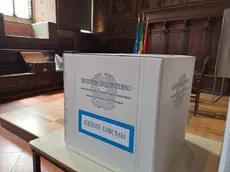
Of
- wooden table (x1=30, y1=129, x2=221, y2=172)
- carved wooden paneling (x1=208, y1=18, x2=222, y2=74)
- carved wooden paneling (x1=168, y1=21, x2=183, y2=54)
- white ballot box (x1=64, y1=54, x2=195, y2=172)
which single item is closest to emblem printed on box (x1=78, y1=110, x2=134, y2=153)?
white ballot box (x1=64, y1=54, x2=195, y2=172)

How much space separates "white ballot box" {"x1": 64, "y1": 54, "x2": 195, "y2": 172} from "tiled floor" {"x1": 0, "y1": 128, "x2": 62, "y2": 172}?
0.94 metres

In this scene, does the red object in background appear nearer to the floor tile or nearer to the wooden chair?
the wooden chair

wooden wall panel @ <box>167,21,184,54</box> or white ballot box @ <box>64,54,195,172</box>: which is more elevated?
wooden wall panel @ <box>167,21,184,54</box>

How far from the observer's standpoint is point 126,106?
19.5 inches

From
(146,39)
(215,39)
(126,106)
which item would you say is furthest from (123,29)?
(126,106)

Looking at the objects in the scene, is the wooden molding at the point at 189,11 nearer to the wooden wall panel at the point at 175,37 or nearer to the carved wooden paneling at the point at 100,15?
the wooden wall panel at the point at 175,37

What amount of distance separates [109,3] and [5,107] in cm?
451

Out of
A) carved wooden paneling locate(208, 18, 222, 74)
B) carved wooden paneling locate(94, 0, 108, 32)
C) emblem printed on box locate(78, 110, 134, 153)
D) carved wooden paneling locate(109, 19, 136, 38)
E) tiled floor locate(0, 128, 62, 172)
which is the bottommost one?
tiled floor locate(0, 128, 62, 172)

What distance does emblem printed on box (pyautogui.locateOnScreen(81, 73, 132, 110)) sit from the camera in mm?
507

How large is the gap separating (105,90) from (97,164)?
273mm

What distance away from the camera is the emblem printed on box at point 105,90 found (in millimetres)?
507

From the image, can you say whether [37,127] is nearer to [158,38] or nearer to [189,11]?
[158,38]

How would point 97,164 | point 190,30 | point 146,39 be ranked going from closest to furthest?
point 97,164
point 190,30
point 146,39

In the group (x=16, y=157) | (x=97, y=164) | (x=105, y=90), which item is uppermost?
(x=105, y=90)
